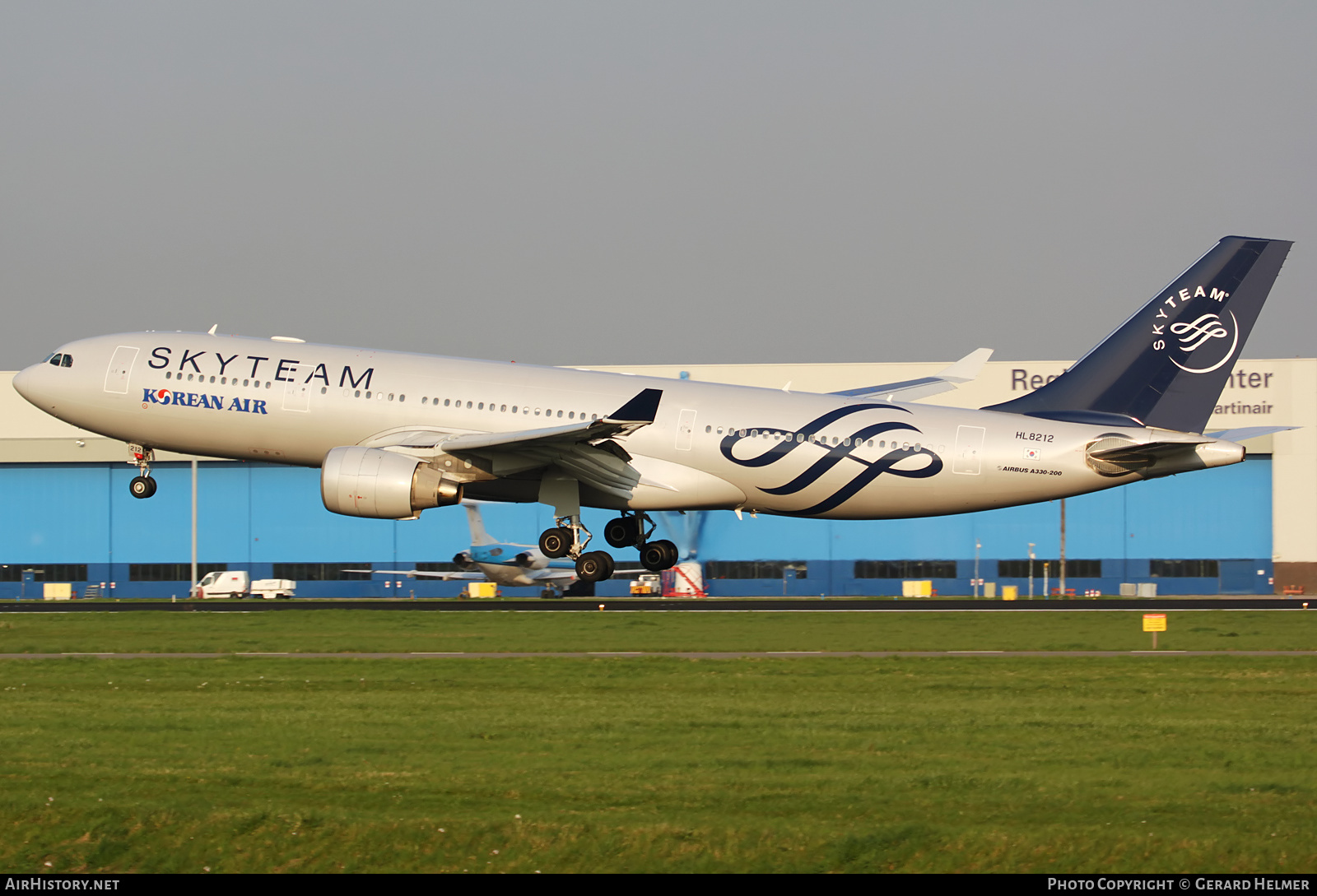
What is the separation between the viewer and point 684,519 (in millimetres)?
90500

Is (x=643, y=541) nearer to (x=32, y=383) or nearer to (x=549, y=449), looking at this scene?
(x=549, y=449)

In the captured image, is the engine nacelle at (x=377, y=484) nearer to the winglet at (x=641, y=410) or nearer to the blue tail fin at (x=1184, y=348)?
the winglet at (x=641, y=410)

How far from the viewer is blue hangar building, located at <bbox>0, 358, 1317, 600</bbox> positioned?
89438 mm

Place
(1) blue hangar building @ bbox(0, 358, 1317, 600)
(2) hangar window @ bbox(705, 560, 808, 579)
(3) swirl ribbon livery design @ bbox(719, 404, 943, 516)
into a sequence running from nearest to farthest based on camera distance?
(3) swirl ribbon livery design @ bbox(719, 404, 943, 516) < (1) blue hangar building @ bbox(0, 358, 1317, 600) < (2) hangar window @ bbox(705, 560, 808, 579)

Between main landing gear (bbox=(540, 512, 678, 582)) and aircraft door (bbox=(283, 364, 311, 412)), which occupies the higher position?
aircraft door (bbox=(283, 364, 311, 412))

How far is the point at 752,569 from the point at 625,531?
50611 millimetres

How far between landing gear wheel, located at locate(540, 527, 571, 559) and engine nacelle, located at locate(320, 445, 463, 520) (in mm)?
3276

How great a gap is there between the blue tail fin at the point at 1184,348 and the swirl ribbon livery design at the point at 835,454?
4163 millimetres

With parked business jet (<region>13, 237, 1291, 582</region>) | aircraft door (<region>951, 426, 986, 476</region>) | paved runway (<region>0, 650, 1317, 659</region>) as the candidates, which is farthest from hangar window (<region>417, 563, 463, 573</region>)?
aircraft door (<region>951, 426, 986, 476</region>)

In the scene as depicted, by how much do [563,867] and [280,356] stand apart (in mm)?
25775

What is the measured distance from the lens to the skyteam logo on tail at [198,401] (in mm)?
38125

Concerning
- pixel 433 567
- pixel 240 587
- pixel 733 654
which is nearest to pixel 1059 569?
pixel 433 567

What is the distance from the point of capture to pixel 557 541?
3853 cm

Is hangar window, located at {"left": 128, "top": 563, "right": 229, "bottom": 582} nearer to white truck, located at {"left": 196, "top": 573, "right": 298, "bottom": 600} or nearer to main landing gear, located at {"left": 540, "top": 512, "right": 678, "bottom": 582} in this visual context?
white truck, located at {"left": 196, "top": 573, "right": 298, "bottom": 600}
